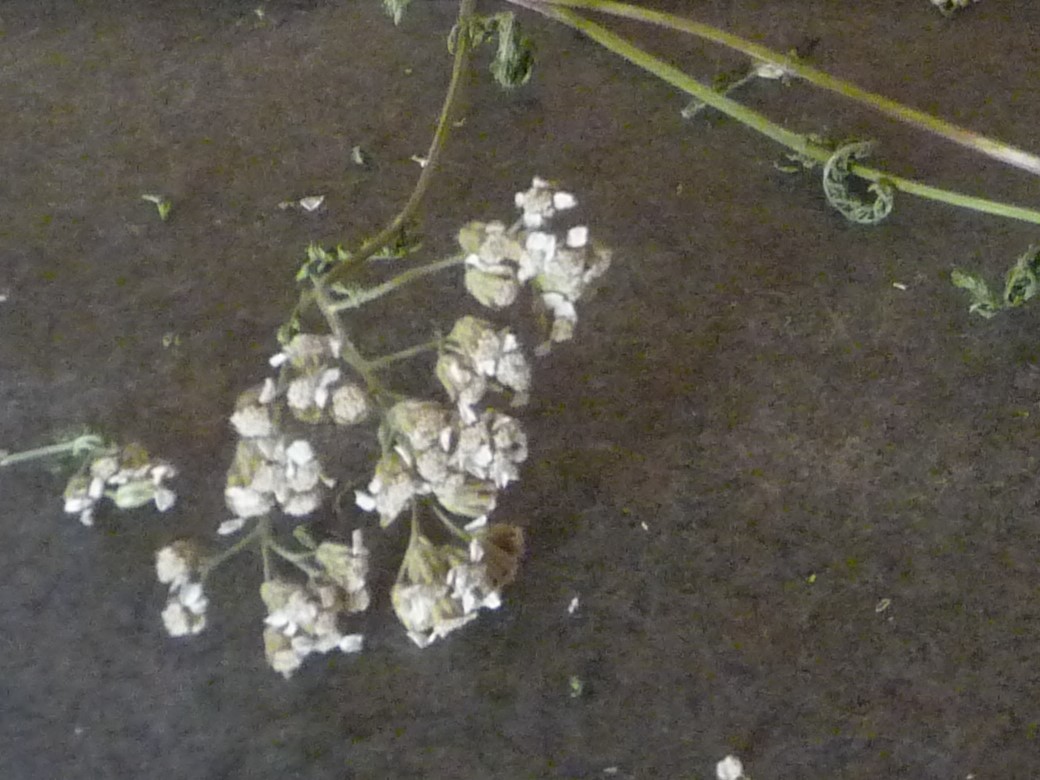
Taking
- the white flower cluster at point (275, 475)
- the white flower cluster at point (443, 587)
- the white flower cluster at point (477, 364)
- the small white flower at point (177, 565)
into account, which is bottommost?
the small white flower at point (177, 565)

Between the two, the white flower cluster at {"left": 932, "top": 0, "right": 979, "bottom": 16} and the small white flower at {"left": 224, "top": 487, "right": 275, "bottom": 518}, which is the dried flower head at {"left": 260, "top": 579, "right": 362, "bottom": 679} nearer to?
the small white flower at {"left": 224, "top": 487, "right": 275, "bottom": 518}

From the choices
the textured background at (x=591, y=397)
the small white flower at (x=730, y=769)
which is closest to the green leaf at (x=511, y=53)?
the textured background at (x=591, y=397)

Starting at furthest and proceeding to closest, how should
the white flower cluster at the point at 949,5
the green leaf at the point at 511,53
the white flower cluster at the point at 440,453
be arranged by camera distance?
the white flower cluster at the point at 949,5
the green leaf at the point at 511,53
the white flower cluster at the point at 440,453

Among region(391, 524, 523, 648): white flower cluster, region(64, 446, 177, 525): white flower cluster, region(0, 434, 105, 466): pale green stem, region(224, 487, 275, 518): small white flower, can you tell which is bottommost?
region(0, 434, 105, 466): pale green stem

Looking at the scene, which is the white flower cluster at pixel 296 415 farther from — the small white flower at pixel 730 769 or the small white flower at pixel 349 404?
the small white flower at pixel 730 769

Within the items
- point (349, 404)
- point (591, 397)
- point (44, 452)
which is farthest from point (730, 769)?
point (44, 452)

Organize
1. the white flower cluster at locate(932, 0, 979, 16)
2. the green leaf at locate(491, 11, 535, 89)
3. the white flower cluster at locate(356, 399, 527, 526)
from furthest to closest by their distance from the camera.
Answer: the white flower cluster at locate(932, 0, 979, 16), the green leaf at locate(491, 11, 535, 89), the white flower cluster at locate(356, 399, 527, 526)

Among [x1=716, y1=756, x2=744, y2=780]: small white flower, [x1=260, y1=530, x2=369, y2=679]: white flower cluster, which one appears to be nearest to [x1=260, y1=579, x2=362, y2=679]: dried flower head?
[x1=260, y1=530, x2=369, y2=679]: white flower cluster

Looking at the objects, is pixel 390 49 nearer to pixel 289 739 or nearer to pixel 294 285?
pixel 294 285
